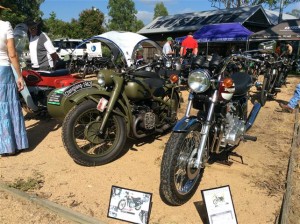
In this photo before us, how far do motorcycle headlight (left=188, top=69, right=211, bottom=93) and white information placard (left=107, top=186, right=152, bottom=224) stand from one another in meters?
1.15

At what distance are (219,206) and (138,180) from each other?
1.25 meters

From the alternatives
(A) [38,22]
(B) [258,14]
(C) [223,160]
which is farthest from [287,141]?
(B) [258,14]

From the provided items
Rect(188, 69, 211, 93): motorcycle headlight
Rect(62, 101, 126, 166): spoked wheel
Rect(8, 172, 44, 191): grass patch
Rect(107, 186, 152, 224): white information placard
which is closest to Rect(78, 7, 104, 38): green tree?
Rect(62, 101, 126, 166): spoked wheel

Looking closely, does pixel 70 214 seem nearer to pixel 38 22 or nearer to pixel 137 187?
pixel 137 187

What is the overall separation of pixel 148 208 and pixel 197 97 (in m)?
1.31

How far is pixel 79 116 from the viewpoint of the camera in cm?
383

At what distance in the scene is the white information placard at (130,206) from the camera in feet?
9.06

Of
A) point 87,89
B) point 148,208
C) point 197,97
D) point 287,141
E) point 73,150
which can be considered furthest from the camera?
point 287,141

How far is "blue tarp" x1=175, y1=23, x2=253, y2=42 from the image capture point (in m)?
17.3

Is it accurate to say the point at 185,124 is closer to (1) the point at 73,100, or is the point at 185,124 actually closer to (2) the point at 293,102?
(1) the point at 73,100

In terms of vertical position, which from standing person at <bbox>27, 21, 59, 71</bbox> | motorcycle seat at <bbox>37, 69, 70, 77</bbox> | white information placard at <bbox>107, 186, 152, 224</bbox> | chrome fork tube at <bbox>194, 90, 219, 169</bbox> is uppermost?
standing person at <bbox>27, 21, 59, 71</bbox>

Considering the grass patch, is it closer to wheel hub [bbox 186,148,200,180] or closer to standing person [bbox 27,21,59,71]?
wheel hub [bbox 186,148,200,180]

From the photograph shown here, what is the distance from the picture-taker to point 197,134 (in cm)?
327

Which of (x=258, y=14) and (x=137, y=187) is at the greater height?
(x=258, y=14)
